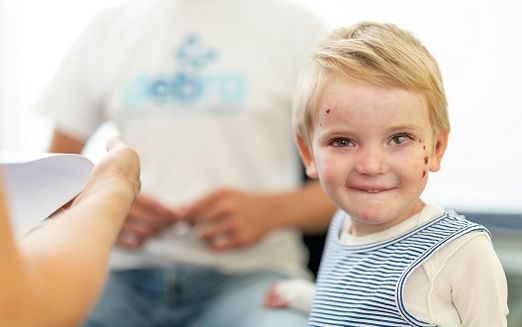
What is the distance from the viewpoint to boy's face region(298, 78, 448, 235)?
701 millimetres

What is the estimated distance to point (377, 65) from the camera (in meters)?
0.70

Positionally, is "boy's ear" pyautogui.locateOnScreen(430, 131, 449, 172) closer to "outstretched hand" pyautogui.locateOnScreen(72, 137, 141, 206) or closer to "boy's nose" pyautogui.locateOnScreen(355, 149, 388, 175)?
"boy's nose" pyautogui.locateOnScreen(355, 149, 388, 175)

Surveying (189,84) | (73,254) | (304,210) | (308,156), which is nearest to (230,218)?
(304,210)

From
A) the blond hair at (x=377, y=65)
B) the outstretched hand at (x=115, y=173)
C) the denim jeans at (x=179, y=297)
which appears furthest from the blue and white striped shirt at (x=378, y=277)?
the denim jeans at (x=179, y=297)

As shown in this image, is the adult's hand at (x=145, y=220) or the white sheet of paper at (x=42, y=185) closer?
the white sheet of paper at (x=42, y=185)

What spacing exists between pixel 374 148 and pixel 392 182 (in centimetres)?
4

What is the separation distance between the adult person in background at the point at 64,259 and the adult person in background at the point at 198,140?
60 centimetres

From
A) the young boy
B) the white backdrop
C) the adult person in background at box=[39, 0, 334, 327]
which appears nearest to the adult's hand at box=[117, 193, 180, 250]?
the adult person in background at box=[39, 0, 334, 327]

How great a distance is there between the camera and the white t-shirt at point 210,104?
53.4 inches

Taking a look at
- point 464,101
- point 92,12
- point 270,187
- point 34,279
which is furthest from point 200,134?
point 34,279

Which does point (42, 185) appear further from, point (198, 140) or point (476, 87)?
point (476, 87)

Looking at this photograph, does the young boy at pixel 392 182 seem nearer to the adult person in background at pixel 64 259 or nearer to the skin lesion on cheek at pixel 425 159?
the skin lesion on cheek at pixel 425 159

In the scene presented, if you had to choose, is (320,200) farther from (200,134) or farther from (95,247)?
(95,247)

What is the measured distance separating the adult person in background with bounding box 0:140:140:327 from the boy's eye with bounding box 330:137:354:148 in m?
0.21
